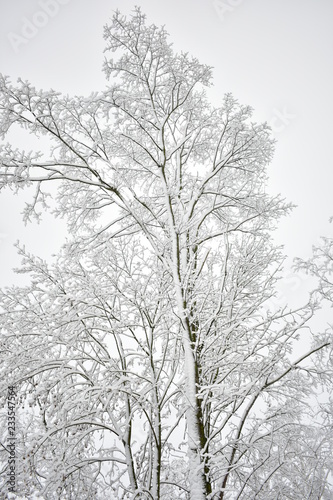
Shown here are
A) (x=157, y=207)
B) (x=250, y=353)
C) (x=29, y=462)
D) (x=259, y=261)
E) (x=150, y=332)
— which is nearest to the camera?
(x=29, y=462)

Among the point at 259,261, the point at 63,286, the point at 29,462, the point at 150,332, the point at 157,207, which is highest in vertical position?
the point at 157,207

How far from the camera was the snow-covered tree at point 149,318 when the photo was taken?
288cm

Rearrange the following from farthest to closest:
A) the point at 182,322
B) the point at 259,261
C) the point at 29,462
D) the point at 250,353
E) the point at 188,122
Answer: the point at 188,122
the point at 259,261
the point at 182,322
the point at 250,353
the point at 29,462

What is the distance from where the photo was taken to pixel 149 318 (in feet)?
11.2

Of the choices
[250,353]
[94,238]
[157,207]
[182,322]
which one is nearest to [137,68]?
[157,207]

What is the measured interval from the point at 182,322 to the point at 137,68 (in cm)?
346

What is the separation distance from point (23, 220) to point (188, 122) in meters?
2.98

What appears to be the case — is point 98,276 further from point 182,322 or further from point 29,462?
point 29,462

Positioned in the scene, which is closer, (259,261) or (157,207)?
(259,261)

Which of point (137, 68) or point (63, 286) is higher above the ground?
point (137, 68)

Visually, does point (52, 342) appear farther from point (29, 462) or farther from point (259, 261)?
point (259, 261)

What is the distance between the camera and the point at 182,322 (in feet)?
10.6

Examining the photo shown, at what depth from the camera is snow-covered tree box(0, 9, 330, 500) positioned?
2883 mm

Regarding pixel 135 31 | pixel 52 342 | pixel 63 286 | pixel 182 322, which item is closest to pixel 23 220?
pixel 63 286
